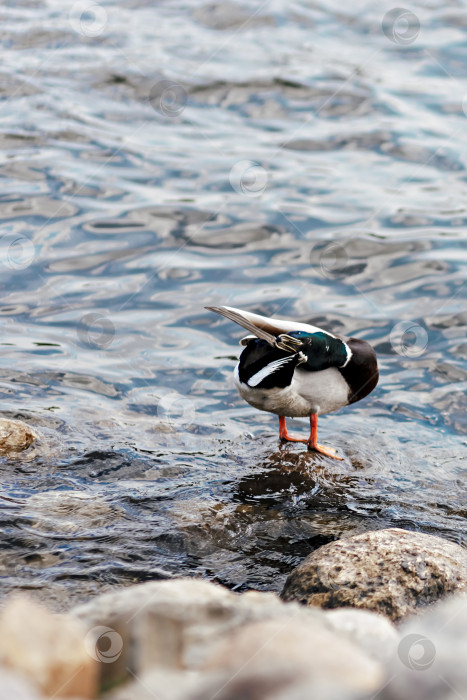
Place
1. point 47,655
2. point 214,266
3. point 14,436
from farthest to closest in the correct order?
1. point 214,266
2. point 14,436
3. point 47,655

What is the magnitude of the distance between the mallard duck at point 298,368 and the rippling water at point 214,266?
568 mm

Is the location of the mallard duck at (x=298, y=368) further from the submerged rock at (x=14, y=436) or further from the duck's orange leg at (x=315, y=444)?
the submerged rock at (x=14, y=436)

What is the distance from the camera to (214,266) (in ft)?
31.2

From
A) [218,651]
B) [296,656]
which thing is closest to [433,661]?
[296,656]

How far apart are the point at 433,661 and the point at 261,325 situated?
344 centimetres

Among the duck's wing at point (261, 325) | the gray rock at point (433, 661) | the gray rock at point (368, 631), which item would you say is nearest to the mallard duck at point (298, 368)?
the duck's wing at point (261, 325)

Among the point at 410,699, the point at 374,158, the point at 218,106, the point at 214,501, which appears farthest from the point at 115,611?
the point at 218,106


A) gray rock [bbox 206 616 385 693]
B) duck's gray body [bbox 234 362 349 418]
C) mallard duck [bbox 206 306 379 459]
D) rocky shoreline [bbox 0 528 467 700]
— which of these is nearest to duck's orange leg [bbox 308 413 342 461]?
mallard duck [bbox 206 306 379 459]

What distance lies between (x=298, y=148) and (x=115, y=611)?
1033cm

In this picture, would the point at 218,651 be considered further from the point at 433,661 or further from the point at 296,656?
the point at 433,661

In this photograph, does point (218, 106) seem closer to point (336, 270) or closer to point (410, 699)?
point (336, 270)

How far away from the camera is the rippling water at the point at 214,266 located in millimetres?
5449

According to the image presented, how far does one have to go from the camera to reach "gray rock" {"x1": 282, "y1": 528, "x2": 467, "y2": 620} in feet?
13.6

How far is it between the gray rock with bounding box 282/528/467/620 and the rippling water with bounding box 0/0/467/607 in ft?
1.61
